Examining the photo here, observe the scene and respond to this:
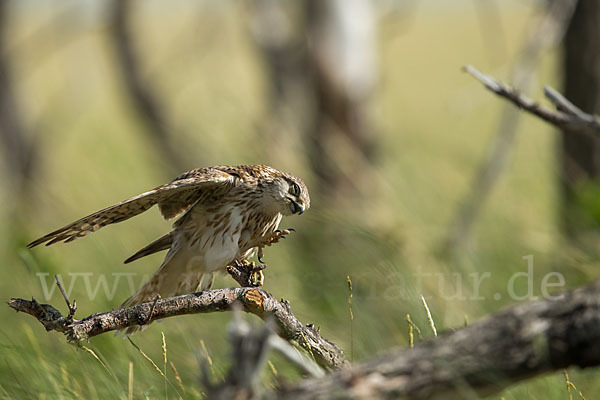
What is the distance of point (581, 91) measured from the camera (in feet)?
14.3

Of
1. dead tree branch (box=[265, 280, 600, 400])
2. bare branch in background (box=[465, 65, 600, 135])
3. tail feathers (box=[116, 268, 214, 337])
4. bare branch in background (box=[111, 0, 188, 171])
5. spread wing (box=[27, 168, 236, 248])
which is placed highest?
bare branch in background (box=[111, 0, 188, 171])

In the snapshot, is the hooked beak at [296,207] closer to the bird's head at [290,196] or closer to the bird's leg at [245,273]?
the bird's head at [290,196]

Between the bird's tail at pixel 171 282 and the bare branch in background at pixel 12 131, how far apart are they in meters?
5.66

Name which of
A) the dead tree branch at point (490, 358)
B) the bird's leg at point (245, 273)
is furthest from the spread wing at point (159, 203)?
the dead tree branch at point (490, 358)

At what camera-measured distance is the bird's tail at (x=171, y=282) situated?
9.48ft

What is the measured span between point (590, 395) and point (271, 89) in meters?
5.88

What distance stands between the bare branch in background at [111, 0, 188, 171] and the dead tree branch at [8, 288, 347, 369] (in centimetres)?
578

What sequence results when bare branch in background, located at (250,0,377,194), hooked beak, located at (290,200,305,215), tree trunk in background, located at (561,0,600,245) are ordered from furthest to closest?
bare branch in background, located at (250,0,377,194) < tree trunk in background, located at (561,0,600,245) < hooked beak, located at (290,200,305,215)

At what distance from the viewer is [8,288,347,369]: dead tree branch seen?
1892mm

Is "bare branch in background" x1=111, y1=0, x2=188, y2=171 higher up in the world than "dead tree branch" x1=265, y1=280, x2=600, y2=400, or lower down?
higher up

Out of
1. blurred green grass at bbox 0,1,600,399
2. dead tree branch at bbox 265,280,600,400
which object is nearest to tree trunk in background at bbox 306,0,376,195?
blurred green grass at bbox 0,1,600,399

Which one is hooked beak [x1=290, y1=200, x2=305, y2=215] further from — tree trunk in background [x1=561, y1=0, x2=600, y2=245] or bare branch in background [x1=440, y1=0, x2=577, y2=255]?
tree trunk in background [x1=561, y1=0, x2=600, y2=245]

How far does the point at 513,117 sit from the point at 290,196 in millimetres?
1916

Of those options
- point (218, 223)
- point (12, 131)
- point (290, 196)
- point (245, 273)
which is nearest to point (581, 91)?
point (290, 196)
